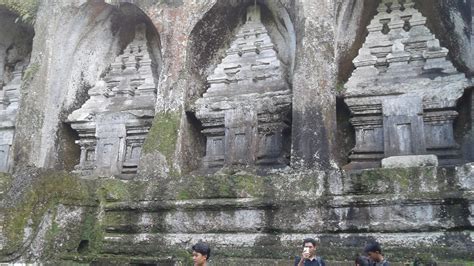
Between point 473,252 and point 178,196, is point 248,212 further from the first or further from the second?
point 473,252

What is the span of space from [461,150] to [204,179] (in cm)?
423

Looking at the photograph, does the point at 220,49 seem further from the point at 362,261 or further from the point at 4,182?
the point at 362,261

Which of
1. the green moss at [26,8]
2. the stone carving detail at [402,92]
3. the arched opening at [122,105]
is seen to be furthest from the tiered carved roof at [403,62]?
the green moss at [26,8]

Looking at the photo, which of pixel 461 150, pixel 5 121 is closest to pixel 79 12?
pixel 5 121

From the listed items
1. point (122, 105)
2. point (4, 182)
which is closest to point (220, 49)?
point (122, 105)

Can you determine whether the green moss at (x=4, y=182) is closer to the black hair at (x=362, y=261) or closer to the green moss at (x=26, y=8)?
the green moss at (x=26, y=8)

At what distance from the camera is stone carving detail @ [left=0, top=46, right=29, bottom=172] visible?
41.0 ft

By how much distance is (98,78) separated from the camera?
38.8ft

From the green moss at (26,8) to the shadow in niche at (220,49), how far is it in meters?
3.85

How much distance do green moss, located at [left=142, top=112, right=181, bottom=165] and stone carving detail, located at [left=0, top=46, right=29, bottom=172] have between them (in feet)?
16.5

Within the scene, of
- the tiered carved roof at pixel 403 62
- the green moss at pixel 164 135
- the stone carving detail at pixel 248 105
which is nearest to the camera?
the tiered carved roof at pixel 403 62

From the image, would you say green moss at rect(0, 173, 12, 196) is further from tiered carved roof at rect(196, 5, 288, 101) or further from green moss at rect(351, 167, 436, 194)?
green moss at rect(351, 167, 436, 194)

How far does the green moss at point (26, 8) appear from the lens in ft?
36.8

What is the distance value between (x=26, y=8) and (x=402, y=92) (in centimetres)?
805
